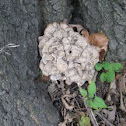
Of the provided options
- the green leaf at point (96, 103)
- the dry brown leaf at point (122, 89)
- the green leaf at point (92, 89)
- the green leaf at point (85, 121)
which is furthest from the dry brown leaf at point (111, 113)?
the green leaf at point (92, 89)

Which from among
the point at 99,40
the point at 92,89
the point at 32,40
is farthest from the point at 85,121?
the point at 32,40

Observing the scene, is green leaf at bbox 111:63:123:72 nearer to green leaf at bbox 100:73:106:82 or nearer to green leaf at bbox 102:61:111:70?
green leaf at bbox 102:61:111:70

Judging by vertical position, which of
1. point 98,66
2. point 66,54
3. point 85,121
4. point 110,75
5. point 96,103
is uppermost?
point 66,54

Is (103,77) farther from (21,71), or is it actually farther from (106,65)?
(21,71)

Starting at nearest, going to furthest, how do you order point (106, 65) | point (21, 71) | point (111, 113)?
point (21, 71) < point (106, 65) < point (111, 113)

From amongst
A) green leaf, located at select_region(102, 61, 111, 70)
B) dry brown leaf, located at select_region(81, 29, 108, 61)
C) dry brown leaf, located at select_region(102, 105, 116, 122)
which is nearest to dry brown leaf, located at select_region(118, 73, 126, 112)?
dry brown leaf, located at select_region(102, 105, 116, 122)

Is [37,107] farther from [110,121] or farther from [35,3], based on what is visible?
[35,3]

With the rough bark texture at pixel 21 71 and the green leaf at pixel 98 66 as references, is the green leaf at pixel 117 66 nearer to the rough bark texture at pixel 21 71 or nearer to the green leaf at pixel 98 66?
the green leaf at pixel 98 66
